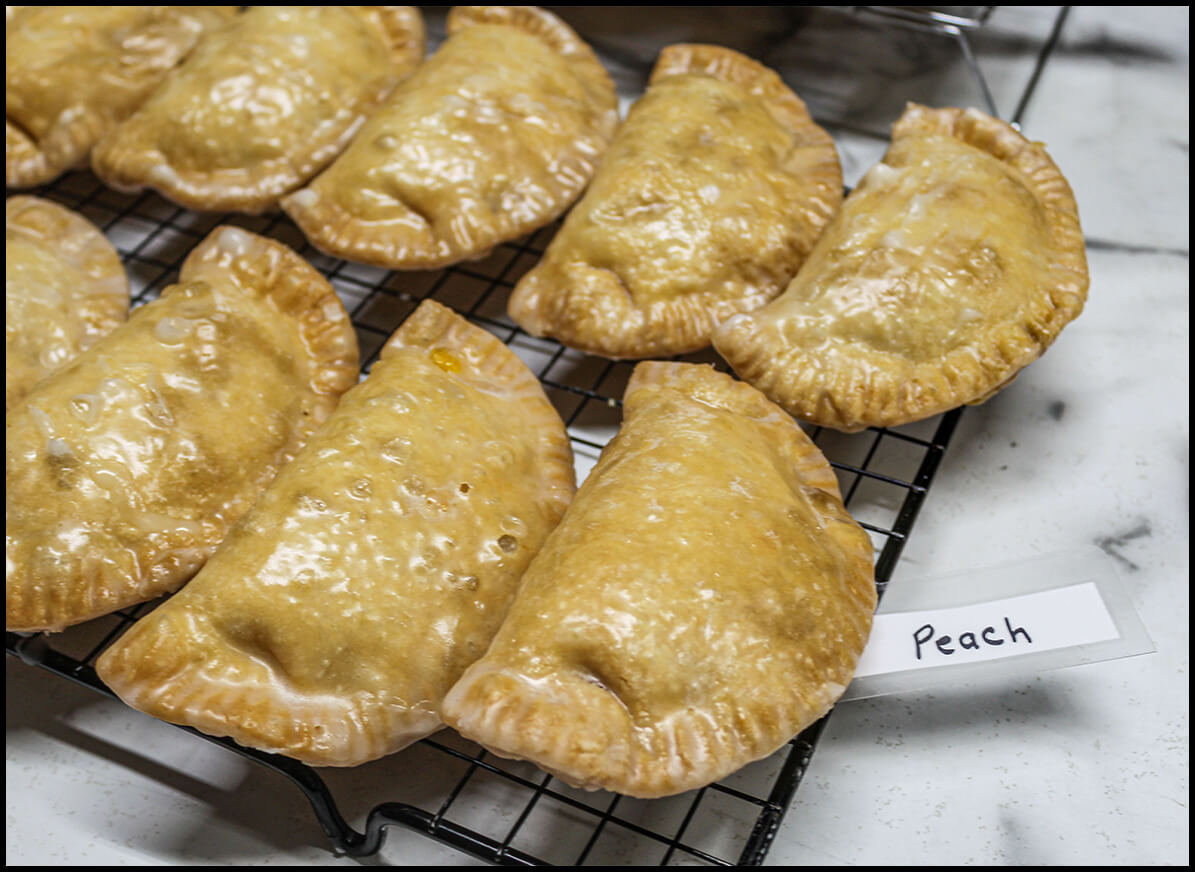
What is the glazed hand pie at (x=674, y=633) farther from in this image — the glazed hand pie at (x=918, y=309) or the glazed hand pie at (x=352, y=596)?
the glazed hand pie at (x=918, y=309)

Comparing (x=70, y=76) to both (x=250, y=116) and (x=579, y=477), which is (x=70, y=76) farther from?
(x=579, y=477)

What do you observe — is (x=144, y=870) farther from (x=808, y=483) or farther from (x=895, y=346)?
(x=895, y=346)

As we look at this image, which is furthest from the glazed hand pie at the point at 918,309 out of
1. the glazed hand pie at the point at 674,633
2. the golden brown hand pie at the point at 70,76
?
the golden brown hand pie at the point at 70,76

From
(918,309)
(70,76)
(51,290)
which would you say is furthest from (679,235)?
(70,76)

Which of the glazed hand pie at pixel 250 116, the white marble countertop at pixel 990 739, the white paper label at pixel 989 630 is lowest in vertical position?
the white marble countertop at pixel 990 739

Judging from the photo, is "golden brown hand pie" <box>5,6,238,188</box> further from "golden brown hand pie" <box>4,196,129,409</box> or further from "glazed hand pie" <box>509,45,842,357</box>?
"glazed hand pie" <box>509,45,842,357</box>
